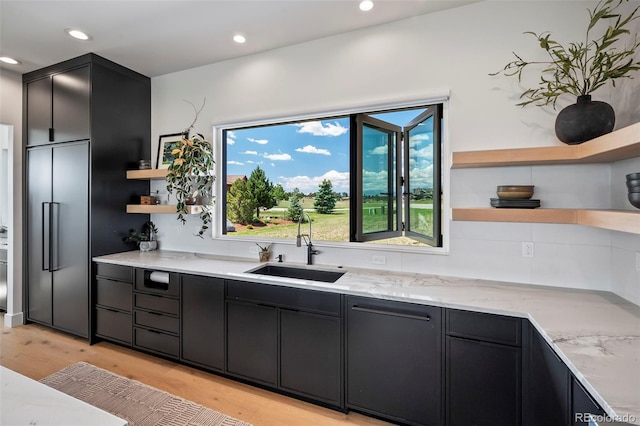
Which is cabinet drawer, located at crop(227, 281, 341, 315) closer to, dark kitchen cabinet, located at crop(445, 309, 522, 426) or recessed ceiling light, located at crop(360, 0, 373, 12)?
dark kitchen cabinet, located at crop(445, 309, 522, 426)

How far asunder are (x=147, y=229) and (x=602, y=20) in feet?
15.0

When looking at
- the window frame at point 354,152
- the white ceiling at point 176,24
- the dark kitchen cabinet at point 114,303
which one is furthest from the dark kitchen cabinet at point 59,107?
the dark kitchen cabinet at point 114,303

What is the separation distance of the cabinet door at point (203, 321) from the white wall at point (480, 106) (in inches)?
30.5

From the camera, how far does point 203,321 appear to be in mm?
2490

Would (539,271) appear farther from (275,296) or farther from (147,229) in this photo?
(147,229)

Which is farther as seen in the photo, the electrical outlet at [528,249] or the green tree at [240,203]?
the green tree at [240,203]

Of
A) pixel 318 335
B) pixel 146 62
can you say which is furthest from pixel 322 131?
pixel 146 62

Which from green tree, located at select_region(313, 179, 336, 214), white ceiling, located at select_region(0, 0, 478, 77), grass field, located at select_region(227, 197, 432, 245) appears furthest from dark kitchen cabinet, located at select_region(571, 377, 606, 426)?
white ceiling, located at select_region(0, 0, 478, 77)

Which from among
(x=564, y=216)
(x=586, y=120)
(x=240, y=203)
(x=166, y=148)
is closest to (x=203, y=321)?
(x=240, y=203)

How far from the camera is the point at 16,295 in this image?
134 inches

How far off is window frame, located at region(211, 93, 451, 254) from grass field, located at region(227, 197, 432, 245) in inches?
4.7

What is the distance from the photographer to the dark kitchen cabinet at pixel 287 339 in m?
2.04

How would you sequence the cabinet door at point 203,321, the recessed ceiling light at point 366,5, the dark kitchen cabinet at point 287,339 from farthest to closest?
1. the cabinet door at point 203,321
2. the recessed ceiling light at point 366,5
3. the dark kitchen cabinet at point 287,339

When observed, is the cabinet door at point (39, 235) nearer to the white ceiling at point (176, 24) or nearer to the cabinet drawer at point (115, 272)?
the cabinet drawer at point (115, 272)
